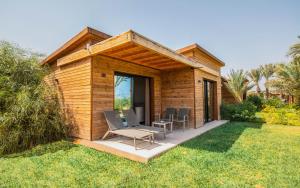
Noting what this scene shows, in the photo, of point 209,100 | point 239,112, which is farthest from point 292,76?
point 209,100

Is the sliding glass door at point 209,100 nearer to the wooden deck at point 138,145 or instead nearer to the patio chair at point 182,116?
the patio chair at point 182,116

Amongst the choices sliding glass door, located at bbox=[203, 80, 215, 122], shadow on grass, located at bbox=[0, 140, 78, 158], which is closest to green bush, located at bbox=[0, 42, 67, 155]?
shadow on grass, located at bbox=[0, 140, 78, 158]

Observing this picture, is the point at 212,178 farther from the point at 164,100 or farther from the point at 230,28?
the point at 230,28

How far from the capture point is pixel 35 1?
23.9 ft

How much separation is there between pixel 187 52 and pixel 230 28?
459 cm

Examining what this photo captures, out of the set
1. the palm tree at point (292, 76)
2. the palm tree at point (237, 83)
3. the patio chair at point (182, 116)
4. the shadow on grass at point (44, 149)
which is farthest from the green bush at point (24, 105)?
the palm tree at point (292, 76)

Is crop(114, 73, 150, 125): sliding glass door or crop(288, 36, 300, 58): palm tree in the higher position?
crop(288, 36, 300, 58): palm tree

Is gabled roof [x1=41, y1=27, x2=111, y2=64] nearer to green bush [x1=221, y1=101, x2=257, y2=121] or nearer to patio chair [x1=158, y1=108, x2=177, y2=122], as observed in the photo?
patio chair [x1=158, y1=108, x2=177, y2=122]

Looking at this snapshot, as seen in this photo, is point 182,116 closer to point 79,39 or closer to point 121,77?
point 121,77

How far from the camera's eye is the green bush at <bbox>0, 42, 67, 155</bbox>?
5.84 meters

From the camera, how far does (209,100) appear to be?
11.6 meters

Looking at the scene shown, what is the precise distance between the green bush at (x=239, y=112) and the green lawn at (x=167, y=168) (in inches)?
257

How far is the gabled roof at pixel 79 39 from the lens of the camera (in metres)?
6.19

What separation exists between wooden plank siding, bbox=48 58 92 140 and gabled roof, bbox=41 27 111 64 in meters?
0.72
